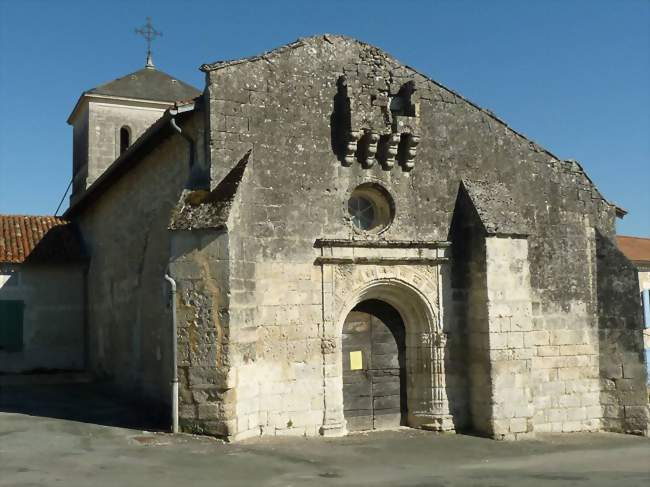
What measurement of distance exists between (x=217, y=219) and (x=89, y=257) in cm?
957

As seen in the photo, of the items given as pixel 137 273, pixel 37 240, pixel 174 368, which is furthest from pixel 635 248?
pixel 174 368

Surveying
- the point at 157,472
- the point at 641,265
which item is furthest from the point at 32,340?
the point at 641,265

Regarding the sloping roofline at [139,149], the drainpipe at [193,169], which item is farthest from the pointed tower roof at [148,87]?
the drainpipe at [193,169]

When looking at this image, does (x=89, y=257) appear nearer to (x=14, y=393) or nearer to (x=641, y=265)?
(x=14, y=393)

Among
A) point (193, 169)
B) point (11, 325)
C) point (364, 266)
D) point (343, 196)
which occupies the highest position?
point (193, 169)

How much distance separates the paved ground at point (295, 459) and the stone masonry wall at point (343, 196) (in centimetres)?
87

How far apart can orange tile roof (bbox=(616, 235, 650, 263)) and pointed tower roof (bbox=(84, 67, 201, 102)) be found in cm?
1733

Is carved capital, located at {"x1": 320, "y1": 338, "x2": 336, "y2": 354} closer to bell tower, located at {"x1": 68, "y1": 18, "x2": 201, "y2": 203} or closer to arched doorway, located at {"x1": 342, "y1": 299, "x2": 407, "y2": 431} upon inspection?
arched doorway, located at {"x1": 342, "y1": 299, "x2": 407, "y2": 431}

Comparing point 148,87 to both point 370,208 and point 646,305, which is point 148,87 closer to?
point 370,208

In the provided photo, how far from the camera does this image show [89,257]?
17.5m

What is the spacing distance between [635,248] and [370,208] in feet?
68.0

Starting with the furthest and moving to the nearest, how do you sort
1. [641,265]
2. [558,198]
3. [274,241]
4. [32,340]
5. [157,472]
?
[641,265]
[32,340]
[558,198]
[274,241]
[157,472]

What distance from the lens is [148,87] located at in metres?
22.5

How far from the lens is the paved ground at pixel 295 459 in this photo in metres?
7.48
